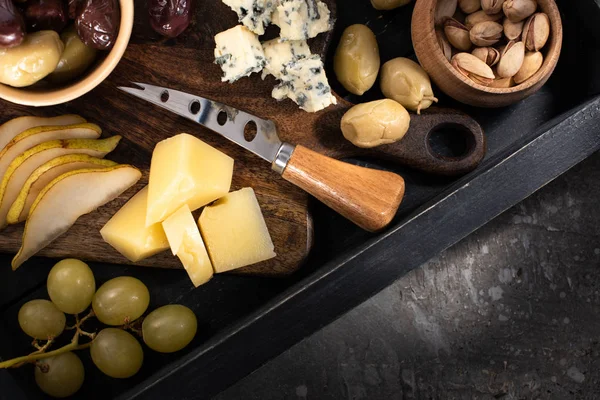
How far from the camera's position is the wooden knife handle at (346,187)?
101 cm

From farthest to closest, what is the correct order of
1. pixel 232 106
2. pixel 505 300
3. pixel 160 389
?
pixel 505 300
pixel 232 106
pixel 160 389

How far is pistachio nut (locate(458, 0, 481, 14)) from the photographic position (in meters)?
1.03

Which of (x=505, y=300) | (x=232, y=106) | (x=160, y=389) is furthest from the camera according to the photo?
(x=505, y=300)

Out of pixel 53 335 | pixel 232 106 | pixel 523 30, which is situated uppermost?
pixel 523 30

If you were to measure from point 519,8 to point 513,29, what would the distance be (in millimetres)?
33

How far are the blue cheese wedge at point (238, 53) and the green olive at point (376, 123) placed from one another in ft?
0.56

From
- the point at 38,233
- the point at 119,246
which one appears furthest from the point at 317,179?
the point at 38,233

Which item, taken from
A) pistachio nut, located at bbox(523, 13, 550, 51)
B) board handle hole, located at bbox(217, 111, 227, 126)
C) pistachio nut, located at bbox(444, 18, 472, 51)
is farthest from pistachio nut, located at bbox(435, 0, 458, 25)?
board handle hole, located at bbox(217, 111, 227, 126)

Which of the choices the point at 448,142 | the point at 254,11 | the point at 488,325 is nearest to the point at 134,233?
the point at 254,11

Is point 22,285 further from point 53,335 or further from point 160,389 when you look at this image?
point 160,389

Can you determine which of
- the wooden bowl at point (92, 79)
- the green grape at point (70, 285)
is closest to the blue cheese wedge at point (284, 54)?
the wooden bowl at point (92, 79)

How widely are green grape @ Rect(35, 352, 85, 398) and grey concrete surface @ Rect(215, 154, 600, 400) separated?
322mm

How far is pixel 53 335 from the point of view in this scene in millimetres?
1016

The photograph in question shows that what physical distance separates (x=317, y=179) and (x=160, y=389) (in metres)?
0.40
